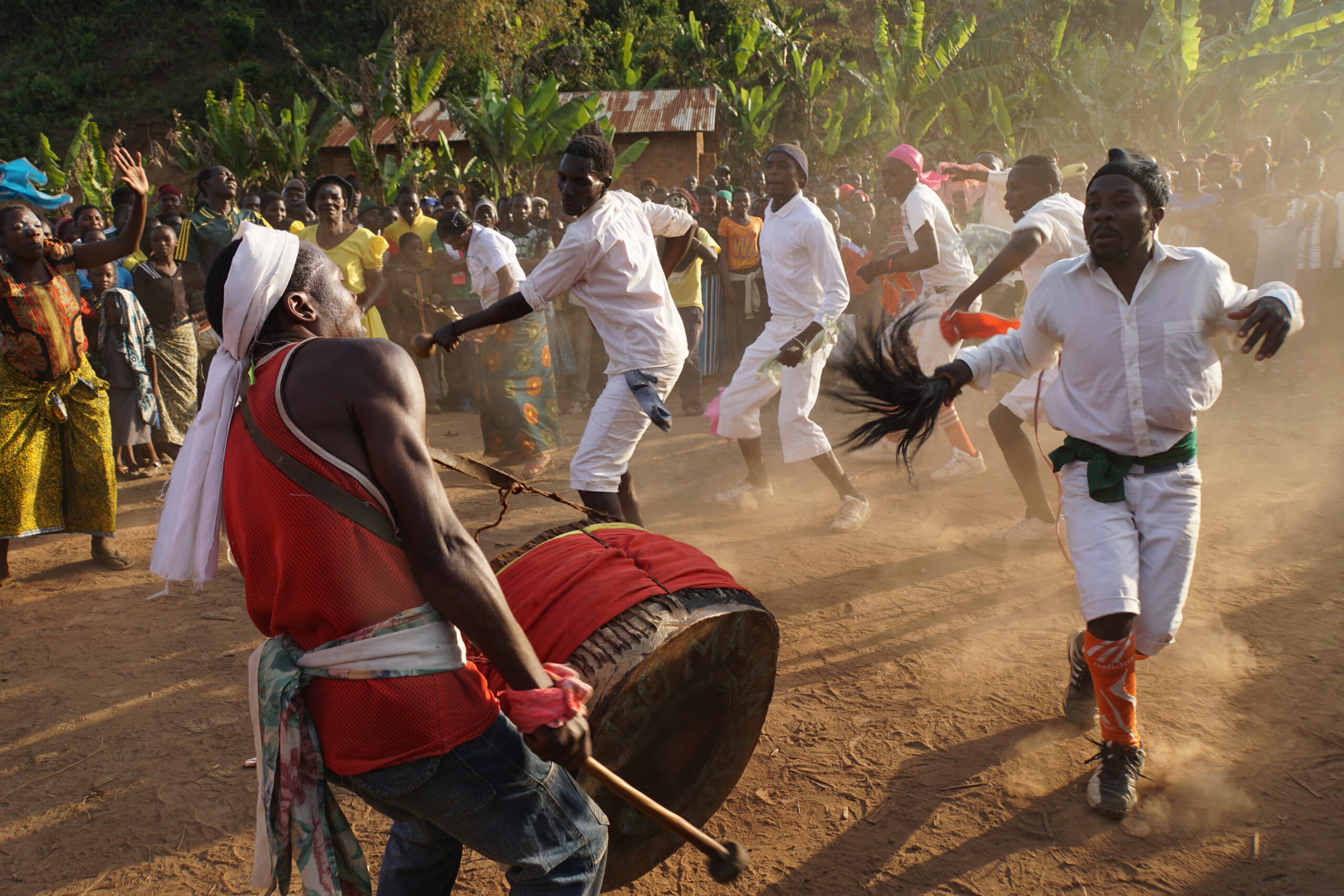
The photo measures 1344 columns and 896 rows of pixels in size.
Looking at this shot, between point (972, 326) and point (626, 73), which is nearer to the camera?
point (972, 326)

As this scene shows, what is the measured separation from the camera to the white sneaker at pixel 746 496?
20.6 feet

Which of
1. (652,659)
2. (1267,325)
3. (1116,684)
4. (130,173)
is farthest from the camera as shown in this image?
(130,173)

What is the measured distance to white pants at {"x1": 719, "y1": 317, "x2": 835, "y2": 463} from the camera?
575cm

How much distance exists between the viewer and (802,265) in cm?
570

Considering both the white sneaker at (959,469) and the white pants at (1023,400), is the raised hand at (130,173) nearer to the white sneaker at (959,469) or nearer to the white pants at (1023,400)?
the white pants at (1023,400)

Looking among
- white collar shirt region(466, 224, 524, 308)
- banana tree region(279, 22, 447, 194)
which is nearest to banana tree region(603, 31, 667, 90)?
banana tree region(279, 22, 447, 194)

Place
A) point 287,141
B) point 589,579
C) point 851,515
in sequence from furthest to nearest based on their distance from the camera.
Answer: point 287,141 → point 851,515 → point 589,579

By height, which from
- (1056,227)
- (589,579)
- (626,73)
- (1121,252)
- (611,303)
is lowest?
(589,579)

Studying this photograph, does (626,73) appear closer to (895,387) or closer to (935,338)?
(935,338)

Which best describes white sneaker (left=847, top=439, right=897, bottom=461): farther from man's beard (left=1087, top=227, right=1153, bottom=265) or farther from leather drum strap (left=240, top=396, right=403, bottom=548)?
leather drum strap (left=240, top=396, right=403, bottom=548)

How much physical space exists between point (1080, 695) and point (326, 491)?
2.94 m

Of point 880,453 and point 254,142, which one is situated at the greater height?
point 254,142

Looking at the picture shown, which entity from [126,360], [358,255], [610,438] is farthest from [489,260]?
[610,438]

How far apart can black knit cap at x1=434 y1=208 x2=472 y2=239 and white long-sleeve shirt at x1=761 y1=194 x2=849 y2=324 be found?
8.84 ft
